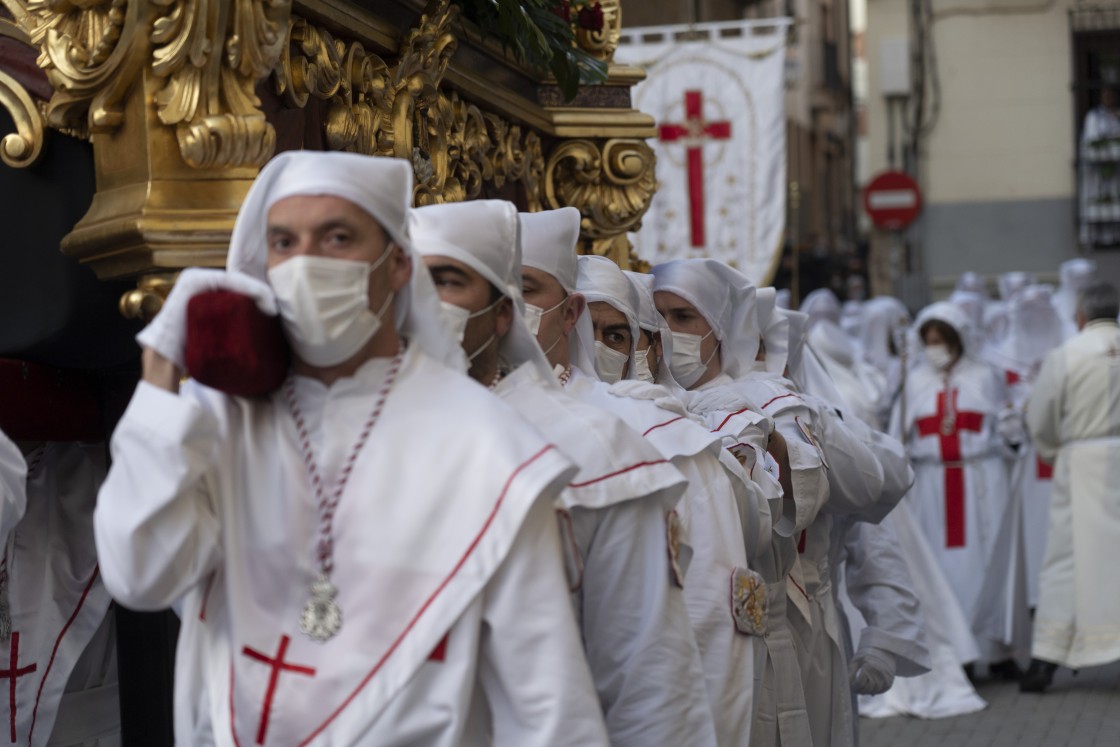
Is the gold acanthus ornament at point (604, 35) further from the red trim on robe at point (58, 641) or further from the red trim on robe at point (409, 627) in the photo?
the red trim on robe at point (409, 627)

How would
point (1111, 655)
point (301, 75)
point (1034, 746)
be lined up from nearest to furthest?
1. point (301, 75)
2. point (1034, 746)
3. point (1111, 655)

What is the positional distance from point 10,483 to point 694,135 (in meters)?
8.44

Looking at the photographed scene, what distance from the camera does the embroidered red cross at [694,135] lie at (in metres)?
12.2

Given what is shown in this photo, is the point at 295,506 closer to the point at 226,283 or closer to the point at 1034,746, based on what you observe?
the point at 226,283

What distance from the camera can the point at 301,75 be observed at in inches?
173

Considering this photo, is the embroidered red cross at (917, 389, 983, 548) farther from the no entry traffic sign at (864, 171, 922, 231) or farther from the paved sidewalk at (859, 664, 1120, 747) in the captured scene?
the no entry traffic sign at (864, 171, 922, 231)

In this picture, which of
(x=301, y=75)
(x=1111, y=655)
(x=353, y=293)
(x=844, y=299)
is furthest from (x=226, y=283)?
(x=844, y=299)

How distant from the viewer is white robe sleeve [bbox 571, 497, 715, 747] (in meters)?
3.65

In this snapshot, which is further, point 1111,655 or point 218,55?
point 1111,655

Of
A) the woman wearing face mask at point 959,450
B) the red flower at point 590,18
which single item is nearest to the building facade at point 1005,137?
the woman wearing face mask at point 959,450

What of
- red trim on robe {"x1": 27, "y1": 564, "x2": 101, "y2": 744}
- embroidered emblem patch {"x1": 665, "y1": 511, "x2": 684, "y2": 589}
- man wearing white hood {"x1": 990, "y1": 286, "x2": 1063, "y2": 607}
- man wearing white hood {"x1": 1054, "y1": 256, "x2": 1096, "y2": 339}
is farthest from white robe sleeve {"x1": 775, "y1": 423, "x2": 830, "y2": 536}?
man wearing white hood {"x1": 1054, "y1": 256, "x2": 1096, "y2": 339}

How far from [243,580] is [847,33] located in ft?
149

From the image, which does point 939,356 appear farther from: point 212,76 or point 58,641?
point 212,76

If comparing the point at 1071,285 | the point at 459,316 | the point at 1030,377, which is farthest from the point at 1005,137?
the point at 459,316
